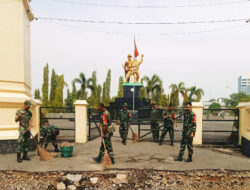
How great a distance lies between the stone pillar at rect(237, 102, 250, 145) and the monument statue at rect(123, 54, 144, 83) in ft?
50.5

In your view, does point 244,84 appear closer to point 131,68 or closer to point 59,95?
point 59,95

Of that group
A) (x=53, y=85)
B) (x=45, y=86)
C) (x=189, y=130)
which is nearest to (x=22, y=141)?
(x=189, y=130)

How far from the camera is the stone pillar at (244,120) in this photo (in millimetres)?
7855

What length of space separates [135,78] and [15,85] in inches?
673

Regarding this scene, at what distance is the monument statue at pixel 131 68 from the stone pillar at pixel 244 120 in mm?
15407

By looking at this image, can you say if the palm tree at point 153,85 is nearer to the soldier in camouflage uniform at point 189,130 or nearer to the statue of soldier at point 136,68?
the statue of soldier at point 136,68

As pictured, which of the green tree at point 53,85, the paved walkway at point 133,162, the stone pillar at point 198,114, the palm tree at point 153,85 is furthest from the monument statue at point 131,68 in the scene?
the paved walkway at point 133,162

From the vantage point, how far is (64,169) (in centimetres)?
517

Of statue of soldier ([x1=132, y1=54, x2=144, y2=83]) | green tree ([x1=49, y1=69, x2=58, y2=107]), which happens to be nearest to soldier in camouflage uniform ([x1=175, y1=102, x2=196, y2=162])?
statue of soldier ([x1=132, y1=54, x2=144, y2=83])

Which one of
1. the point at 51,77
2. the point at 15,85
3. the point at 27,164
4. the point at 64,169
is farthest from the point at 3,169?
the point at 51,77

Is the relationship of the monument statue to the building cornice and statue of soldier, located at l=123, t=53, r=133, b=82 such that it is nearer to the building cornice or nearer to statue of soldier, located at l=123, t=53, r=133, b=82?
statue of soldier, located at l=123, t=53, r=133, b=82

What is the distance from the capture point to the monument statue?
76.1ft

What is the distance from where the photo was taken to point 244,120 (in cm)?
828

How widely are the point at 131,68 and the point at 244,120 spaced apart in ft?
52.4
